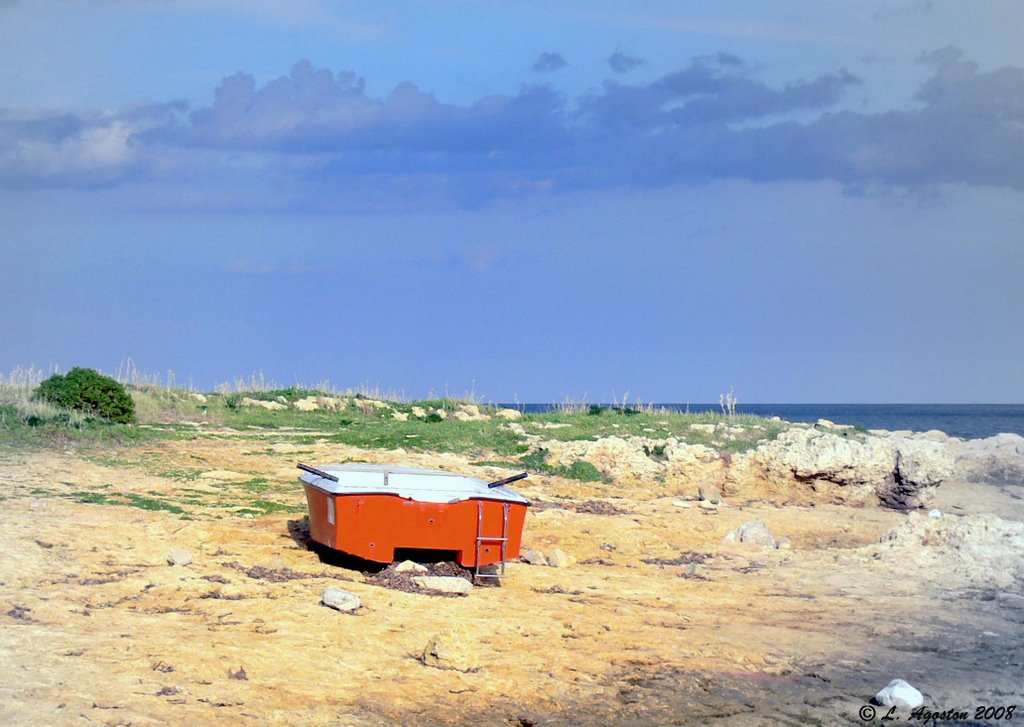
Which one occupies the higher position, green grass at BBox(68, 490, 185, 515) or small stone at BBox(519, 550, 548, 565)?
green grass at BBox(68, 490, 185, 515)

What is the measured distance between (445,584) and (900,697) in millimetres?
4595

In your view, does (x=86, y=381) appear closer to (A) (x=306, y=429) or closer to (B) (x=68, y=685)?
(A) (x=306, y=429)

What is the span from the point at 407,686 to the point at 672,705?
2086 millimetres

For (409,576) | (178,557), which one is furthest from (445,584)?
(178,557)

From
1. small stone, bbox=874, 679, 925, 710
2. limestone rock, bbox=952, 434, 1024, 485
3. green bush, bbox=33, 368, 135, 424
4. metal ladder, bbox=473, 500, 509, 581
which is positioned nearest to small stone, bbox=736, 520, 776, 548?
metal ladder, bbox=473, 500, 509, 581

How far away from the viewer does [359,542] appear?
462 inches

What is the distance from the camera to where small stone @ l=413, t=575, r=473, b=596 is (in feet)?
37.2

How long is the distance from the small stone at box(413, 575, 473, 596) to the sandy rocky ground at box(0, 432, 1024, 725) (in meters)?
0.29

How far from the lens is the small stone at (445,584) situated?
11.3m

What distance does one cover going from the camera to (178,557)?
11461 mm

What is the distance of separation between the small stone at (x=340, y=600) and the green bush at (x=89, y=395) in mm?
12571

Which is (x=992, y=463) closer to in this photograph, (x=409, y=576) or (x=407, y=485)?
(x=407, y=485)

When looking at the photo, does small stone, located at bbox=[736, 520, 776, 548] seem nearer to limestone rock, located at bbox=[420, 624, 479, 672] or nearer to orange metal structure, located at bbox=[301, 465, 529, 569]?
orange metal structure, located at bbox=[301, 465, 529, 569]

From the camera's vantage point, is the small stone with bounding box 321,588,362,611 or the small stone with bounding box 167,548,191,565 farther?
the small stone with bounding box 167,548,191,565
